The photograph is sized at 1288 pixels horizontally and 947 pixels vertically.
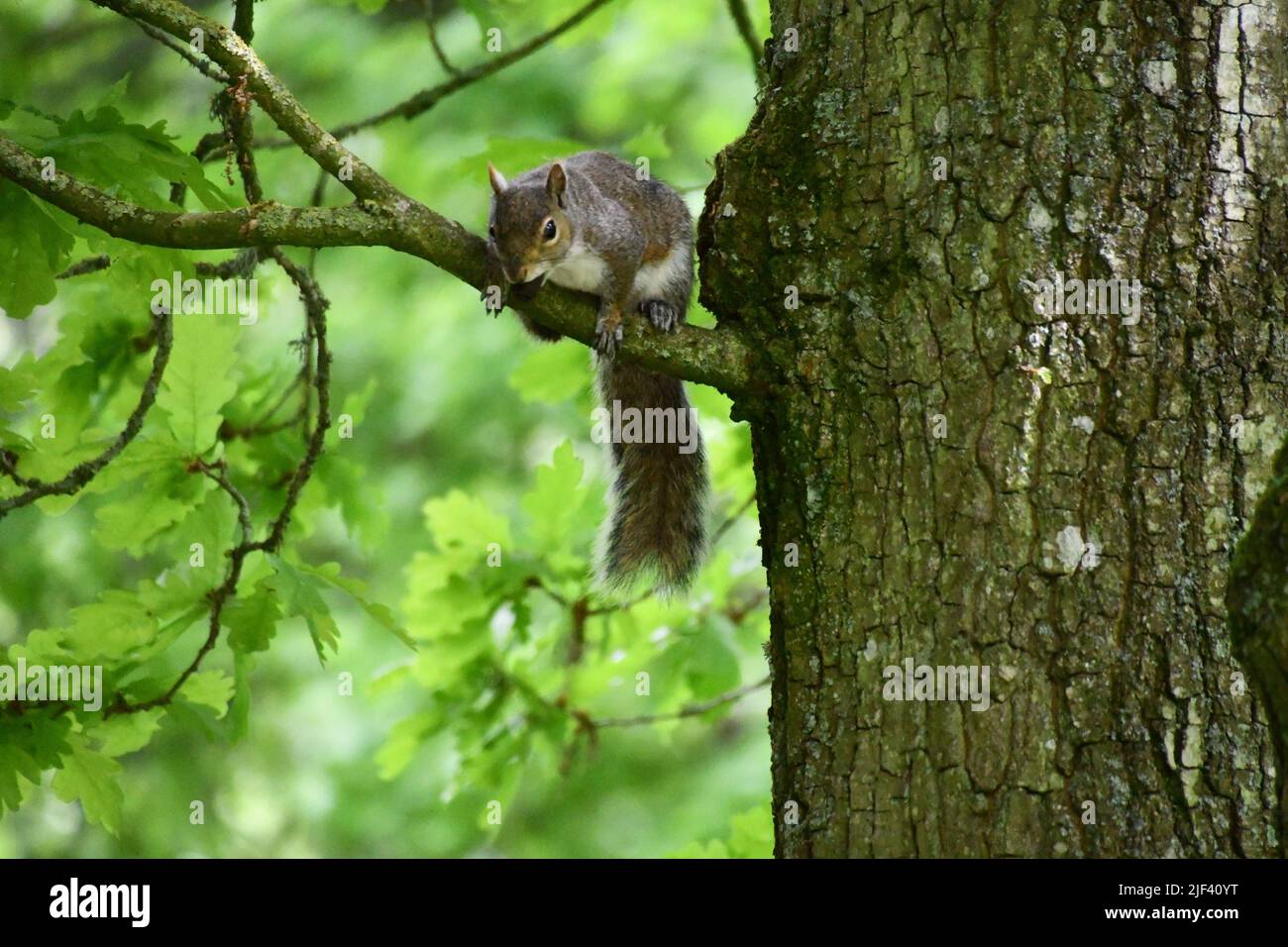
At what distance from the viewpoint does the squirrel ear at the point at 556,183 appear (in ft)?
8.94

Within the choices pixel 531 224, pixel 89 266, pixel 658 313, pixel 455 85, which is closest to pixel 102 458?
pixel 89 266

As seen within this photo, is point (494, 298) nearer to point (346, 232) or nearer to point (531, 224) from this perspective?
point (346, 232)

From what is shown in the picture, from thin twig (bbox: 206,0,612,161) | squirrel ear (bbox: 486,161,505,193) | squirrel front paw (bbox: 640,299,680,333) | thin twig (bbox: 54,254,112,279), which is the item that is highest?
thin twig (bbox: 206,0,612,161)

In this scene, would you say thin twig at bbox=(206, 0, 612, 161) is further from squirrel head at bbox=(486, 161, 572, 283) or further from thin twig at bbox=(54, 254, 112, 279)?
thin twig at bbox=(54, 254, 112, 279)

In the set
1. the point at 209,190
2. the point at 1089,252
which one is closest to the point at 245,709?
the point at 209,190

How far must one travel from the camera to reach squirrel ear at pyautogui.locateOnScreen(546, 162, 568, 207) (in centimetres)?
272

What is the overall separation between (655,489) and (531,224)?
57 cm

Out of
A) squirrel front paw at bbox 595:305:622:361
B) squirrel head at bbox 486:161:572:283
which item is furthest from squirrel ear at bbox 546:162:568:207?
squirrel front paw at bbox 595:305:622:361

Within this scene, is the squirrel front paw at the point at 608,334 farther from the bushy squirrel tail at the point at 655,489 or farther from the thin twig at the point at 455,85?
the thin twig at the point at 455,85

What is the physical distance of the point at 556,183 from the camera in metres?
2.73

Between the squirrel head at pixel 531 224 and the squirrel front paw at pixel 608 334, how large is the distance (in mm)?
252

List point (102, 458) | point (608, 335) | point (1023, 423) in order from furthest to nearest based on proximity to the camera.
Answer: point (102, 458) → point (608, 335) → point (1023, 423)
